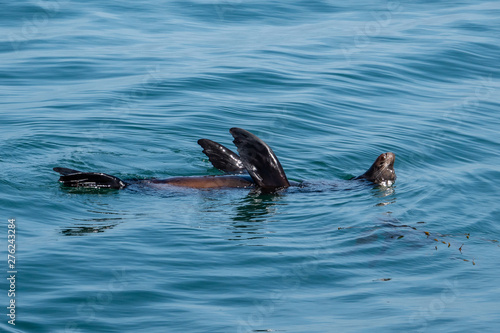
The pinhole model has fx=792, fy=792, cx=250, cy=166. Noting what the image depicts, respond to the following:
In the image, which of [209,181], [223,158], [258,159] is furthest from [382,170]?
[209,181]

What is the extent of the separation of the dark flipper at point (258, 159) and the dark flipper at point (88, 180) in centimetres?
166

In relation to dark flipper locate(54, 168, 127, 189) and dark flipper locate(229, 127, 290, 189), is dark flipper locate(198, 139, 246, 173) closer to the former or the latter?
dark flipper locate(229, 127, 290, 189)

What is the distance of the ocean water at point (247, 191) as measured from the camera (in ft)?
23.9

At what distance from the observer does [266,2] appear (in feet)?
84.7

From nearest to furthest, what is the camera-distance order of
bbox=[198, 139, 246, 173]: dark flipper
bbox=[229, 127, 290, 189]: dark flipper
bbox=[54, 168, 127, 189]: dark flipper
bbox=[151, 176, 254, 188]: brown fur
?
1. bbox=[54, 168, 127, 189]: dark flipper
2. bbox=[229, 127, 290, 189]: dark flipper
3. bbox=[151, 176, 254, 188]: brown fur
4. bbox=[198, 139, 246, 173]: dark flipper

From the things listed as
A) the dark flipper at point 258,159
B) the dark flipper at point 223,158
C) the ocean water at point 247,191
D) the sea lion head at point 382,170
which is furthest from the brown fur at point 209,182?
the sea lion head at point 382,170

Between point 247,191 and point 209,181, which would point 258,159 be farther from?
point 209,181

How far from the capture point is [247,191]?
1055 cm

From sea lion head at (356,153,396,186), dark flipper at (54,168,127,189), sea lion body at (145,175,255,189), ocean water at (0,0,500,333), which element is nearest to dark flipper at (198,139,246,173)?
sea lion body at (145,175,255,189)

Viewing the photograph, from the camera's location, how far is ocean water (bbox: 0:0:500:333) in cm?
730

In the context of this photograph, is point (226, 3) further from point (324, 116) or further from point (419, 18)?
point (324, 116)

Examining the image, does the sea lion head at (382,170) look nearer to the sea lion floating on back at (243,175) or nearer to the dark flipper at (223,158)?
the sea lion floating on back at (243,175)

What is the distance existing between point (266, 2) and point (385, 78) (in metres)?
8.93

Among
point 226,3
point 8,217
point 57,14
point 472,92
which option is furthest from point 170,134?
point 226,3
